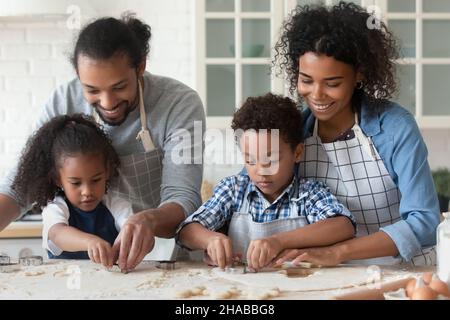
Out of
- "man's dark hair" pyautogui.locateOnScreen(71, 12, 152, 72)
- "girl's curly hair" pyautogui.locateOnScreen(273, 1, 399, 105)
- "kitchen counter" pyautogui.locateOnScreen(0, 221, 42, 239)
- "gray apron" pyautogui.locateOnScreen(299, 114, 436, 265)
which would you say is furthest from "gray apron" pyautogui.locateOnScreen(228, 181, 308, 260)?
"kitchen counter" pyautogui.locateOnScreen(0, 221, 42, 239)

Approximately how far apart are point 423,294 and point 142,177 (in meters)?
0.82

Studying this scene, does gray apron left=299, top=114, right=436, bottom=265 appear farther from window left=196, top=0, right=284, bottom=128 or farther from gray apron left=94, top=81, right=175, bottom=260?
window left=196, top=0, right=284, bottom=128

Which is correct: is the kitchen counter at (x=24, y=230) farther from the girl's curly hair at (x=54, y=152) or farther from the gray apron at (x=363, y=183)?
the gray apron at (x=363, y=183)

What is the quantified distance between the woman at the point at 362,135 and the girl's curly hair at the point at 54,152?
472 millimetres

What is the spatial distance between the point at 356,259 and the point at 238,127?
404 mm

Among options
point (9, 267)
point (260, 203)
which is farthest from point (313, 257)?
point (9, 267)

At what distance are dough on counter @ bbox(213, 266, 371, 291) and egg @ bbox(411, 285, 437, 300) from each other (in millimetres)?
152

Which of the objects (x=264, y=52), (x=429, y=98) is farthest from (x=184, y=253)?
(x=429, y=98)

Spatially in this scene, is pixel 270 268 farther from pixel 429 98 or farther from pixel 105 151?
→ pixel 429 98


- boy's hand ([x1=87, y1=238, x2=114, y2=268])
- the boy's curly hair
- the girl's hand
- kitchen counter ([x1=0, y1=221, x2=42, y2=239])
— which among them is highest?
the boy's curly hair

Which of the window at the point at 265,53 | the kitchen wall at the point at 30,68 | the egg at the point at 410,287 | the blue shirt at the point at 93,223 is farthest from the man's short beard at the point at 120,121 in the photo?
the kitchen wall at the point at 30,68

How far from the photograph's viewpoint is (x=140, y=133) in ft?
5.19

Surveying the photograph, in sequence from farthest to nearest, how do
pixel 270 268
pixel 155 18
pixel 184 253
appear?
1. pixel 155 18
2. pixel 184 253
3. pixel 270 268

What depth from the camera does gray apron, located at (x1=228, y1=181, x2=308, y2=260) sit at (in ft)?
4.74
